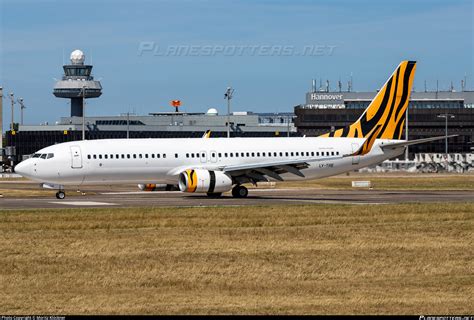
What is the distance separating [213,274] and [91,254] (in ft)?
17.1

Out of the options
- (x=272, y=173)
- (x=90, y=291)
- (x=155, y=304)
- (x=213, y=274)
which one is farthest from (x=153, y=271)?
(x=272, y=173)

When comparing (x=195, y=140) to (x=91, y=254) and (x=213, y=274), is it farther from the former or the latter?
(x=213, y=274)

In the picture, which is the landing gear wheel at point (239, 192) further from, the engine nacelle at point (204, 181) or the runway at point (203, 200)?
the engine nacelle at point (204, 181)

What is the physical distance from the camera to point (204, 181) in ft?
183

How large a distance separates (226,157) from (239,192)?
3.01 m

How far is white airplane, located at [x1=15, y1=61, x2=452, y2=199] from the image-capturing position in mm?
56281

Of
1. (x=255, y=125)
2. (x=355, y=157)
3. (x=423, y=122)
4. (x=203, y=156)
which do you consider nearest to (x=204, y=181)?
(x=203, y=156)

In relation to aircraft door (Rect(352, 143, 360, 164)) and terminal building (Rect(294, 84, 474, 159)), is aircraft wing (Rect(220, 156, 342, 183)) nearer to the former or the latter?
aircraft door (Rect(352, 143, 360, 164))

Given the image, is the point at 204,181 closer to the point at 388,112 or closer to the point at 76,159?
the point at 76,159

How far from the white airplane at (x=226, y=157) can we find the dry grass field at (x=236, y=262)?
14185 mm

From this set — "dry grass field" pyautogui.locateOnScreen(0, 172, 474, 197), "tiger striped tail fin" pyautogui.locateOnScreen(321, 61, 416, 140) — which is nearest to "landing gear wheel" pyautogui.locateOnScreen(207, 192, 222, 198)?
"dry grass field" pyautogui.locateOnScreen(0, 172, 474, 197)

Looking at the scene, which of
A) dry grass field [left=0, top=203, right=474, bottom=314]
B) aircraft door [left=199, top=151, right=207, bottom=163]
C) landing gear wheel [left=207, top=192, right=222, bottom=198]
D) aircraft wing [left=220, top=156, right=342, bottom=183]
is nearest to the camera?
dry grass field [left=0, top=203, right=474, bottom=314]

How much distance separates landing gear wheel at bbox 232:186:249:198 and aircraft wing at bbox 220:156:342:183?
0.76m

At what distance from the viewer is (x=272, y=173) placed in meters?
58.7
